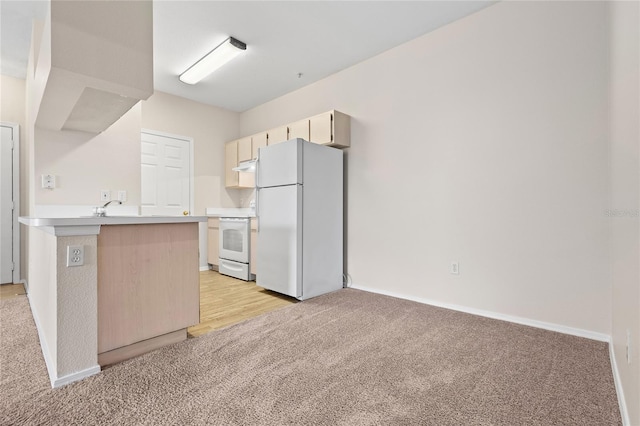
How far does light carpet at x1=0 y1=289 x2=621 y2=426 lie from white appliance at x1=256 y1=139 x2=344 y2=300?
0.90 meters

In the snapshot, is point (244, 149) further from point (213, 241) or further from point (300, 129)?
point (213, 241)

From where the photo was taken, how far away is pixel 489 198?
8.71ft

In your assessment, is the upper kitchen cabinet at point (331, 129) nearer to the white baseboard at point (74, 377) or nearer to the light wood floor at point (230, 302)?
the light wood floor at point (230, 302)

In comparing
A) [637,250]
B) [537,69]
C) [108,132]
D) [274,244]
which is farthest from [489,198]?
[108,132]

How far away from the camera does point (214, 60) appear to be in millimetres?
3404

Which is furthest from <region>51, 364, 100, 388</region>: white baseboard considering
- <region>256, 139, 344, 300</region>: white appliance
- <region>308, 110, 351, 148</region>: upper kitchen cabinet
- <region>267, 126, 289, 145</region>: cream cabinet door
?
<region>267, 126, 289, 145</region>: cream cabinet door

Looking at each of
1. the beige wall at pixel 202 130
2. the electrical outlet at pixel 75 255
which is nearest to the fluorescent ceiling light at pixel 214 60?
the beige wall at pixel 202 130

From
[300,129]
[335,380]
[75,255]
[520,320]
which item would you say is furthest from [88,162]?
[520,320]

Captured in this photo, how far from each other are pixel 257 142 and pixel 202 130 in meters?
1.06

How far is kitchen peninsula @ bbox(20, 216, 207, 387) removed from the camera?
5.11ft

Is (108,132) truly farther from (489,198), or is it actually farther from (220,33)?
(489,198)

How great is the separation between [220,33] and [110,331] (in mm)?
2773

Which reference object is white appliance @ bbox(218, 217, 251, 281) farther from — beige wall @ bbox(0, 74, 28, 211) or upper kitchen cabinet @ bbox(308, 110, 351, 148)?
beige wall @ bbox(0, 74, 28, 211)

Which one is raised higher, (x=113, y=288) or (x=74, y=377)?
(x=113, y=288)
